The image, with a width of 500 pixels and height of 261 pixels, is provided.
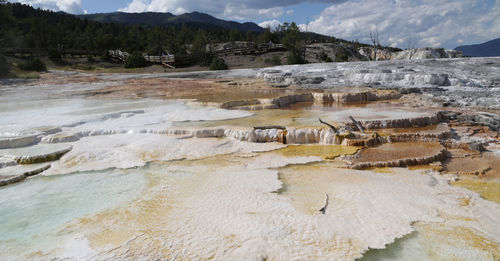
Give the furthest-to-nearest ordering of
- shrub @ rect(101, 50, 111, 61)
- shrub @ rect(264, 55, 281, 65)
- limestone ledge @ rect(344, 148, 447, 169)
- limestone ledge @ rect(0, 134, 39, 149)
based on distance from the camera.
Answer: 1. shrub @ rect(101, 50, 111, 61)
2. shrub @ rect(264, 55, 281, 65)
3. limestone ledge @ rect(0, 134, 39, 149)
4. limestone ledge @ rect(344, 148, 447, 169)

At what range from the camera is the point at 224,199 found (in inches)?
171

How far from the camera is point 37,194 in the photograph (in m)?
4.87

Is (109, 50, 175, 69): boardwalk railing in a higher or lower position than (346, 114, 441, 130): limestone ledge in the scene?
higher

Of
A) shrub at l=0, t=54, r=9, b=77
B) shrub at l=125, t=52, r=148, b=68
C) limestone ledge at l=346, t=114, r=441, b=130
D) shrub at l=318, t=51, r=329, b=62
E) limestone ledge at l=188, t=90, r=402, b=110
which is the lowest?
limestone ledge at l=346, t=114, r=441, b=130

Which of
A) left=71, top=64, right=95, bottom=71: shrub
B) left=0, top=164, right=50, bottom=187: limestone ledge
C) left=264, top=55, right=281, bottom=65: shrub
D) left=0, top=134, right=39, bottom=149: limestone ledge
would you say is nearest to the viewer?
left=0, top=164, right=50, bottom=187: limestone ledge

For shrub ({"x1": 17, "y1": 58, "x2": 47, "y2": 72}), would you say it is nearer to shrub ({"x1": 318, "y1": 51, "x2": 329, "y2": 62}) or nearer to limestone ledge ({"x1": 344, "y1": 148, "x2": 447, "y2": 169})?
shrub ({"x1": 318, "y1": 51, "x2": 329, "y2": 62})

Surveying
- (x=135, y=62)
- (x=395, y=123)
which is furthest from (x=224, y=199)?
(x=135, y=62)

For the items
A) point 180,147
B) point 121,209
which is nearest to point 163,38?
point 180,147

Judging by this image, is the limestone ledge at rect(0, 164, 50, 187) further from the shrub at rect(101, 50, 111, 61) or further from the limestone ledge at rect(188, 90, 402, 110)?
the shrub at rect(101, 50, 111, 61)

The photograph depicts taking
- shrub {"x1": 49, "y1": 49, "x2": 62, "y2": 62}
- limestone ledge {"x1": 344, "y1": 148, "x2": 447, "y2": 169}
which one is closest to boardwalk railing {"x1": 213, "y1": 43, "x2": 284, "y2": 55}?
shrub {"x1": 49, "y1": 49, "x2": 62, "y2": 62}

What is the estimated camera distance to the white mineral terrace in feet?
10.8

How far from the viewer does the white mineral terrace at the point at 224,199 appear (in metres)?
3.29

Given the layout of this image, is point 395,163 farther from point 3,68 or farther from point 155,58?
point 155,58

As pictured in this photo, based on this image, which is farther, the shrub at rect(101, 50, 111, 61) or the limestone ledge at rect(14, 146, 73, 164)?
the shrub at rect(101, 50, 111, 61)
